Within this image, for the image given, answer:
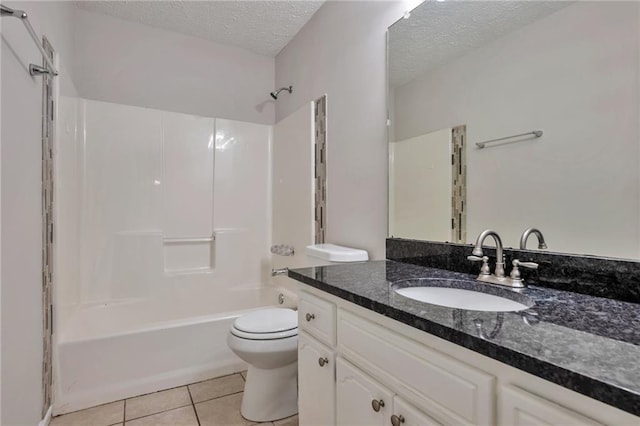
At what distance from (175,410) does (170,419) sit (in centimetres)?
8

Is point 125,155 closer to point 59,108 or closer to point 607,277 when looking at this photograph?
point 59,108

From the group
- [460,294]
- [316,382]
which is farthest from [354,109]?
[316,382]

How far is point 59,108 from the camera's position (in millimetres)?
1788

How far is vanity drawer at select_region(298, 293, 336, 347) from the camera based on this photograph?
106 cm

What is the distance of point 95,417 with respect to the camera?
169cm

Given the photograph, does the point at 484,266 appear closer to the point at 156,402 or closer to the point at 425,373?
the point at 425,373

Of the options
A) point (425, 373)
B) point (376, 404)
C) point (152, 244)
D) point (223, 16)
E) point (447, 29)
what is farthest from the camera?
point (152, 244)

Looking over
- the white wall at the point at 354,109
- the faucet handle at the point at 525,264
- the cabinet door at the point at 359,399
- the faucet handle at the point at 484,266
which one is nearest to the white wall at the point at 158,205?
the white wall at the point at 354,109

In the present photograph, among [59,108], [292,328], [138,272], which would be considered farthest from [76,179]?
[292,328]

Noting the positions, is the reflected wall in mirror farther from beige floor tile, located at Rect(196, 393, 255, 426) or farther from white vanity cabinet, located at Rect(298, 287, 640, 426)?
beige floor tile, located at Rect(196, 393, 255, 426)

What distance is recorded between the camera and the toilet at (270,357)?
5.18ft

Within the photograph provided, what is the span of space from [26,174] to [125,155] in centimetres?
111

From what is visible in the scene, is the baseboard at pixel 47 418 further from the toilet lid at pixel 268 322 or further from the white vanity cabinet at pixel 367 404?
the white vanity cabinet at pixel 367 404

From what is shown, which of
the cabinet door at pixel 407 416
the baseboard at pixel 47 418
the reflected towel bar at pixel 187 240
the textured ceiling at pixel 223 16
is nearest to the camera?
the cabinet door at pixel 407 416
